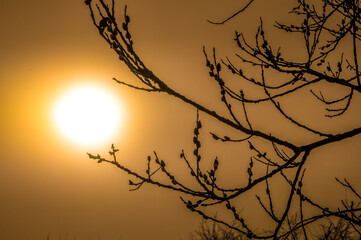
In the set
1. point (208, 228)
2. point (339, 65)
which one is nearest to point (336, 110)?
point (339, 65)

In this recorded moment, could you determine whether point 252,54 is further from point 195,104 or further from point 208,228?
point 208,228

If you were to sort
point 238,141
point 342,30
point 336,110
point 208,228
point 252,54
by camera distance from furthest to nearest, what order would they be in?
point 208,228 < point 342,30 < point 336,110 < point 252,54 < point 238,141

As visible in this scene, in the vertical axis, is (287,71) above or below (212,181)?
above

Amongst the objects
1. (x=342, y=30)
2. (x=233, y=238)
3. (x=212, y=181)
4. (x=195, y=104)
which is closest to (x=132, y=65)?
(x=195, y=104)

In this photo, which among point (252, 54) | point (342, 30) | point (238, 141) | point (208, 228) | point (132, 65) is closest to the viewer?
point (132, 65)

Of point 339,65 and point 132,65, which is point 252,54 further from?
point 132,65

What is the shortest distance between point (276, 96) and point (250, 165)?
78cm

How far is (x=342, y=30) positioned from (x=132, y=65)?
159 inches

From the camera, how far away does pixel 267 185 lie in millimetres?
3322

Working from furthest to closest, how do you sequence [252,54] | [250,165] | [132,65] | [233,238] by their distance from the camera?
[233,238]
[252,54]
[250,165]
[132,65]

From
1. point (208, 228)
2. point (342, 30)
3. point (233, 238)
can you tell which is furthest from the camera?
point (208, 228)

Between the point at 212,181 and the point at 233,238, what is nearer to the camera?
the point at 212,181

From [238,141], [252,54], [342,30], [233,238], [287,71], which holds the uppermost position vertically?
[233,238]

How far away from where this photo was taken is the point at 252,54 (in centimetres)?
407
